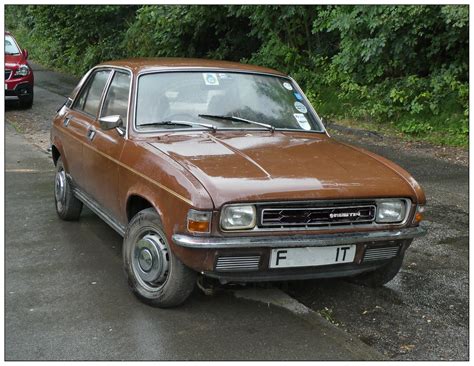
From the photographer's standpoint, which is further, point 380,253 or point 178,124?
point 178,124

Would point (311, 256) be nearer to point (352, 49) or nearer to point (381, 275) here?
point (381, 275)

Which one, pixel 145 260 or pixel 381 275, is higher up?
pixel 145 260

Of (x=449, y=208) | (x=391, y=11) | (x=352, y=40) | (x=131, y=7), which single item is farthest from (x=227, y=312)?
(x=131, y=7)

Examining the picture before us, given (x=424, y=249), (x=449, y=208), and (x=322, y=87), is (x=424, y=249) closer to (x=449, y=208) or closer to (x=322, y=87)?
(x=449, y=208)

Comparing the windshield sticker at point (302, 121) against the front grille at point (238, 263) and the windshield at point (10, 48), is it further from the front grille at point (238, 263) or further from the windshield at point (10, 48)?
the windshield at point (10, 48)

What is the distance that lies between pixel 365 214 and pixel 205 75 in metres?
1.81

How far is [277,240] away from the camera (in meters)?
3.57

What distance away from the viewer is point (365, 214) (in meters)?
3.83

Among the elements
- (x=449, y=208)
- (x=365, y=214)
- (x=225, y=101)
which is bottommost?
(x=449, y=208)

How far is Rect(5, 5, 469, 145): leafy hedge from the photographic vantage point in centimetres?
1009

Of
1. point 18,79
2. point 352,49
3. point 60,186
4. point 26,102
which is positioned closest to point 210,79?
point 60,186

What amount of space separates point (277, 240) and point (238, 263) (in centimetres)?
27

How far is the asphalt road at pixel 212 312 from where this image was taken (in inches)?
138

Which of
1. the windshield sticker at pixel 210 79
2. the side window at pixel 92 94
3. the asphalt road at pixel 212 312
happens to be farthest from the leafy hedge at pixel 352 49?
the side window at pixel 92 94
